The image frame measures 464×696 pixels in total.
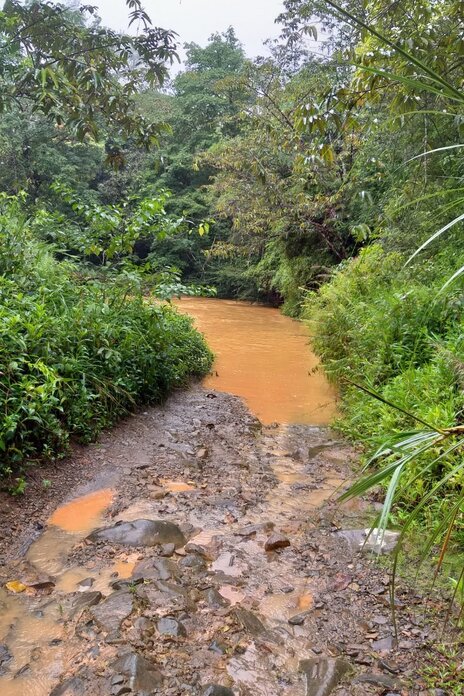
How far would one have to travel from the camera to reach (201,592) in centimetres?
232

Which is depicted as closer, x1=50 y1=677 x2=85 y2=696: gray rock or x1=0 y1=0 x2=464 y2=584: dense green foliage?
x1=50 y1=677 x2=85 y2=696: gray rock

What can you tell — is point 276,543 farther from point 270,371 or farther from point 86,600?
point 270,371

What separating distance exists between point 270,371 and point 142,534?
4725 millimetres

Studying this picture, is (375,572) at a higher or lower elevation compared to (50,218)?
lower

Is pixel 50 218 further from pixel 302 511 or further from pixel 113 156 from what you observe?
pixel 302 511

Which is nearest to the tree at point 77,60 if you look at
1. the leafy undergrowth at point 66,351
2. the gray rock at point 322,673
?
the leafy undergrowth at point 66,351

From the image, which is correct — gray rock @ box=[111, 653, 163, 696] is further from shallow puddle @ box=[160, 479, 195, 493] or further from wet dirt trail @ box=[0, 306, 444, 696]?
shallow puddle @ box=[160, 479, 195, 493]

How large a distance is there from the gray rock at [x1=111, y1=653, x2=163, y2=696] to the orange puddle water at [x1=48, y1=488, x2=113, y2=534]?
1.14m

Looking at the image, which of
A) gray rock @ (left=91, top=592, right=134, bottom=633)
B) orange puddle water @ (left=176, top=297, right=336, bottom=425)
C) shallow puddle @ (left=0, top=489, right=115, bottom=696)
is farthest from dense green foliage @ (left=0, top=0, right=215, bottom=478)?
gray rock @ (left=91, top=592, right=134, bottom=633)

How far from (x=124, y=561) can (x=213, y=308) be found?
13.2 m

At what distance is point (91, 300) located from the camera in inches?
191

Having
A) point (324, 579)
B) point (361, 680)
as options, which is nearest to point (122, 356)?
point (324, 579)

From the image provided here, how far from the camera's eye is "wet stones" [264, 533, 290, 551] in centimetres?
273

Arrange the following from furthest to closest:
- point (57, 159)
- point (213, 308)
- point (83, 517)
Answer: point (57, 159), point (213, 308), point (83, 517)
